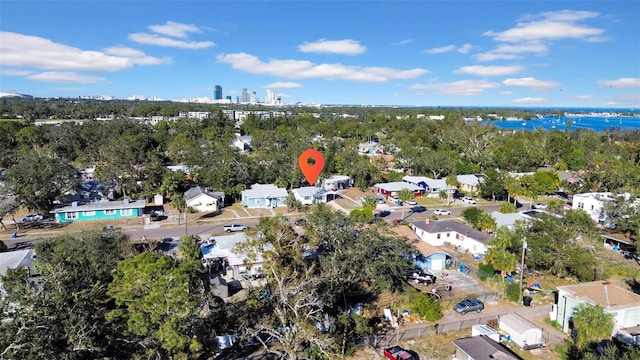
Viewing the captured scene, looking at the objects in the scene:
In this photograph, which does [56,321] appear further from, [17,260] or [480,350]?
[17,260]

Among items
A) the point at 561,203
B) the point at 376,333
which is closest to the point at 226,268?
the point at 376,333

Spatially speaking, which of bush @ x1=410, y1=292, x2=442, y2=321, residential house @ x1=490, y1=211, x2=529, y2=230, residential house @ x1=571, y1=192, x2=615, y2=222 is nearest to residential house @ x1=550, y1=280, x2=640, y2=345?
bush @ x1=410, y1=292, x2=442, y2=321

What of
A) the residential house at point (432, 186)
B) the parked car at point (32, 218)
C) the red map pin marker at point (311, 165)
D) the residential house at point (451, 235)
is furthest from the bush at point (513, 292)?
the parked car at point (32, 218)

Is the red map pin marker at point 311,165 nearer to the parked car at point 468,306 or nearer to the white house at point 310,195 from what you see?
the white house at point 310,195

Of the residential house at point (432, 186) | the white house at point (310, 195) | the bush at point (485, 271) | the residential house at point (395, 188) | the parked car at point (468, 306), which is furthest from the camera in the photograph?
the residential house at point (432, 186)

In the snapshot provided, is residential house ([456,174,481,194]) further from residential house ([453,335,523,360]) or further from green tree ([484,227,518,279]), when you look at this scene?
residential house ([453,335,523,360])

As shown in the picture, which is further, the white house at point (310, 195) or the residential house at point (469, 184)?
the residential house at point (469, 184)
